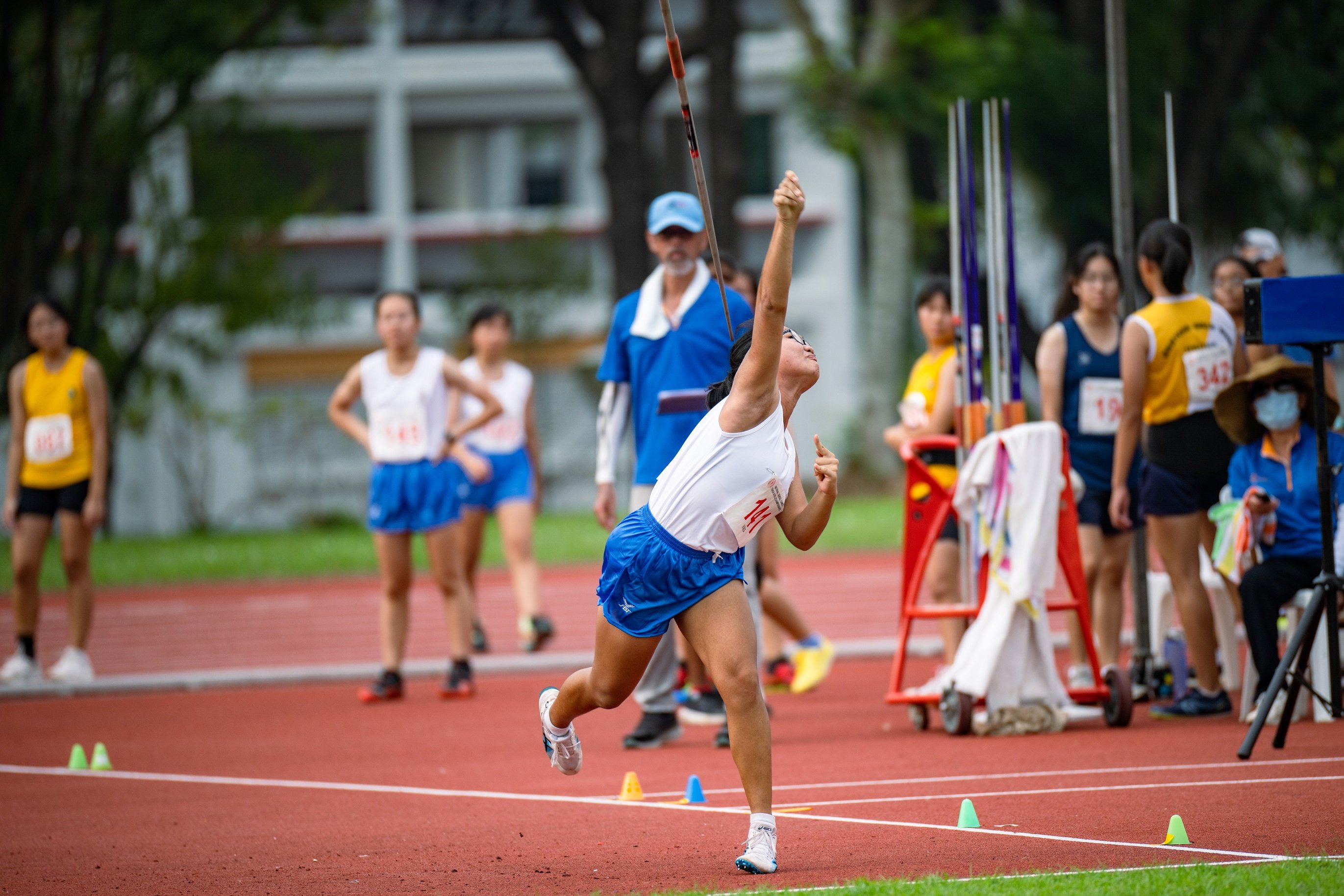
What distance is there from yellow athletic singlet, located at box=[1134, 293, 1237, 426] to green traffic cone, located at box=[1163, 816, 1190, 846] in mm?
3003

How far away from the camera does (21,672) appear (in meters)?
11.1

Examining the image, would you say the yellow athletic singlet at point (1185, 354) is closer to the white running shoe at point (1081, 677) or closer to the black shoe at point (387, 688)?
the white running shoe at point (1081, 677)

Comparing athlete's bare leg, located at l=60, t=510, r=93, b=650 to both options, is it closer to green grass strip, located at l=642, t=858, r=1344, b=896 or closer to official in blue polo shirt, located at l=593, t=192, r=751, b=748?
official in blue polo shirt, located at l=593, t=192, r=751, b=748

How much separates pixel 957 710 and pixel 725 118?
1864cm

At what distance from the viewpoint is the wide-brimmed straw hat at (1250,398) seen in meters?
7.75

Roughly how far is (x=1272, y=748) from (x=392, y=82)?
109 feet

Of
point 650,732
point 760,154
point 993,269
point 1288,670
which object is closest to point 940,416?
point 993,269

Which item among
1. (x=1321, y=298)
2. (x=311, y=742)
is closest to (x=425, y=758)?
(x=311, y=742)

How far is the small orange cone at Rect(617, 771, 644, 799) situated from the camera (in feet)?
22.7

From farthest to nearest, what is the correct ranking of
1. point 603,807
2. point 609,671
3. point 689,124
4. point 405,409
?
point 405,409
point 603,807
point 689,124
point 609,671

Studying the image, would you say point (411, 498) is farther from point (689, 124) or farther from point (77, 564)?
point (689, 124)

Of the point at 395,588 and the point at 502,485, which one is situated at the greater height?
the point at 502,485

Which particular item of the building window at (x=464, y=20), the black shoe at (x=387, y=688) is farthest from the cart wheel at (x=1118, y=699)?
the building window at (x=464, y=20)

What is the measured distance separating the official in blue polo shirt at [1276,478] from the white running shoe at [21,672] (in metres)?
7.49
